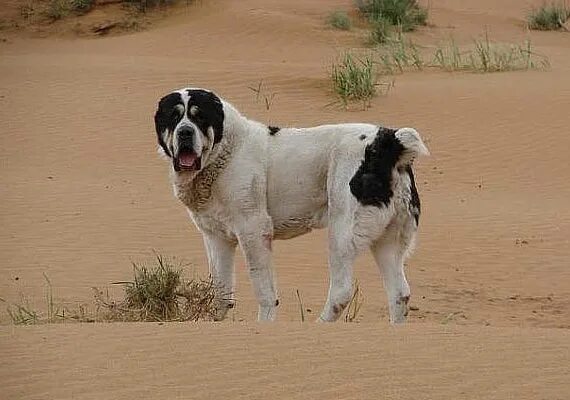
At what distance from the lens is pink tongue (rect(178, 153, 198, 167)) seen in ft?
25.4

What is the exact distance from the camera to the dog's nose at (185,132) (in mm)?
7752

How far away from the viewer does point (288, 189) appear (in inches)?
308

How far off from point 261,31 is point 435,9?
23.3 feet

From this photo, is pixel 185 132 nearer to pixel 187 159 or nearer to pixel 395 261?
pixel 187 159

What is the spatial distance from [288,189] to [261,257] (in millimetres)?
511

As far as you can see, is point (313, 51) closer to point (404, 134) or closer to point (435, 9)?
point (435, 9)

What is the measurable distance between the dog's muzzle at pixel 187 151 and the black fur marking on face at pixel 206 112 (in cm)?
11

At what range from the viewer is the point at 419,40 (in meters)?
25.2

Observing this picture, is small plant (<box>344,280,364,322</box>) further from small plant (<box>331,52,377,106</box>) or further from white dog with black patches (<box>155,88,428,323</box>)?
small plant (<box>331,52,377,106</box>)

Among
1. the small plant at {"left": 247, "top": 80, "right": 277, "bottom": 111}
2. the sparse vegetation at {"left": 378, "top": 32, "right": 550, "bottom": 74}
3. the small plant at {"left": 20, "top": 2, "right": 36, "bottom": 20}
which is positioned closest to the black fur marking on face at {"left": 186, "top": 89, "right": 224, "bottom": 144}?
the small plant at {"left": 247, "top": 80, "right": 277, "bottom": 111}

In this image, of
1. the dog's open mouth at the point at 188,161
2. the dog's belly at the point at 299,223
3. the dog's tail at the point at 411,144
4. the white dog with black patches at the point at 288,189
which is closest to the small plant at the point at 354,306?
the white dog with black patches at the point at 288,189

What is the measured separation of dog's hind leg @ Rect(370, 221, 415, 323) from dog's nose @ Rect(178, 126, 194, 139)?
1.49 m

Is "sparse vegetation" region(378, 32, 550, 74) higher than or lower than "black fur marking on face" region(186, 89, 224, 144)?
lower

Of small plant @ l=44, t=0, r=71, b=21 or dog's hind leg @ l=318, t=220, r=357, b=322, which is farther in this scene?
small plant @ l=44, t=0, r=71, b=21
